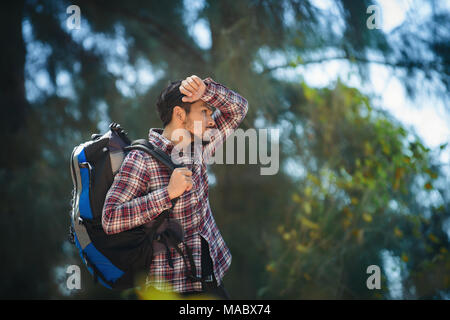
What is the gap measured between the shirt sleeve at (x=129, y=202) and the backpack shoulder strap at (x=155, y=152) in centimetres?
4

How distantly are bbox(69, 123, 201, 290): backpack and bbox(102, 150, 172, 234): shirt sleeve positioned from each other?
46 millimetres

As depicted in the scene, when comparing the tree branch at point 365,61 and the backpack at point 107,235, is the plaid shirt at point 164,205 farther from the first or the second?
the tree branch at point 365,61

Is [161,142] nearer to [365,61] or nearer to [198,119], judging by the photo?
[198,119]

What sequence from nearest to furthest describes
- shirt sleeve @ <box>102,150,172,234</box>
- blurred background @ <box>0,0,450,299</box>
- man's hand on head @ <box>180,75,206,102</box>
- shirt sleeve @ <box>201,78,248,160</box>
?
shirt sleeve @ <box>102,150,172,234</box> < man's hand on head @ <box>180,75,206,102</box> < shirt sleeve @ <box>201,78,248,160</box> < blurred background @ <box>0,0,450,299</box>

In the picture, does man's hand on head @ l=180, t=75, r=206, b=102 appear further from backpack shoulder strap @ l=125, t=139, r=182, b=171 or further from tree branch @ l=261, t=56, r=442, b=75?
tree branch @ l=261, t=56, r=442, b=75

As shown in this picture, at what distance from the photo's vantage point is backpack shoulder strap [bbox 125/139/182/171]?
4.58 ft

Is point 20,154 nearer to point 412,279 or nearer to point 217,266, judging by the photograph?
point 217,266

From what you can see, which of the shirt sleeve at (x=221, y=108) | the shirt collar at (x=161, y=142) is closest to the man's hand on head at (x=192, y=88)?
the shirt sleeve at (x=221, y=108)

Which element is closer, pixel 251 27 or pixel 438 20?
pixel 438 20

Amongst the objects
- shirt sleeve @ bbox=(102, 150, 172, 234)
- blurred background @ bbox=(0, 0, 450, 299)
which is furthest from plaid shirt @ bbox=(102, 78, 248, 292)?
blurred background @ bbox=(0, 0, 450, 299)

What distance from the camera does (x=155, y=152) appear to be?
4.63 feet
